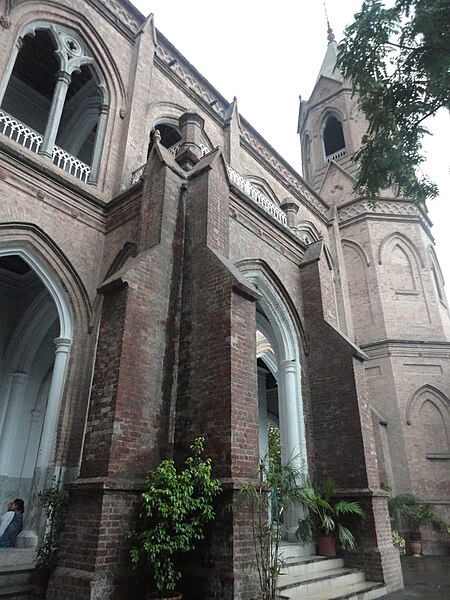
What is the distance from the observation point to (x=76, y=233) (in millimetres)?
9672

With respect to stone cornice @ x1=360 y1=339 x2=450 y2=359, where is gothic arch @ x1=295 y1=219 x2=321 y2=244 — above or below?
above

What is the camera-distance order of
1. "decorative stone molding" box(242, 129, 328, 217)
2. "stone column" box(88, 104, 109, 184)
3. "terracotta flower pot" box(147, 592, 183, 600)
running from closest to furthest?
1. "terracotta flower pot" box(147, 592, 183, 600)
2. "stone column" box(88, 104, 109, 184)
3. "decorative stone molding" box(242, 129, 328, 217)

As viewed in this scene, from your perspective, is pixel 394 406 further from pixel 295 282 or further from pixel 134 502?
pixel 134 502

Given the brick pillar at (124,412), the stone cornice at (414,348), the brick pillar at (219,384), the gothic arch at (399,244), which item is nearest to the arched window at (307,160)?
the gothic arch at (399,244)

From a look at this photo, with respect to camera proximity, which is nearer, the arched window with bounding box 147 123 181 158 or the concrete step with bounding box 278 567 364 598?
the concrete step with bounding box 278 567 364 598

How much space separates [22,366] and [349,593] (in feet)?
31.3

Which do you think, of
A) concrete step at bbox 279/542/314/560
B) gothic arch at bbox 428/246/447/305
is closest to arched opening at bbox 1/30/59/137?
concrete step at bbox 279/542/314/560

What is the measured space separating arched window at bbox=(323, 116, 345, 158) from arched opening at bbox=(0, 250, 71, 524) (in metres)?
18.9

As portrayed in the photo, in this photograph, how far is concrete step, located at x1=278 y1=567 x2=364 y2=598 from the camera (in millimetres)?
6596

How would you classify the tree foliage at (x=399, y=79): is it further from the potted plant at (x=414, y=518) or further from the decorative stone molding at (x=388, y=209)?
the decorative stone molding at (x=388, y=209)

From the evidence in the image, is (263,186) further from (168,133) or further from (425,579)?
(425,579)

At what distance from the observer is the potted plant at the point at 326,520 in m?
8.21

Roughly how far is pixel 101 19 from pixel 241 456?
12.5 metres

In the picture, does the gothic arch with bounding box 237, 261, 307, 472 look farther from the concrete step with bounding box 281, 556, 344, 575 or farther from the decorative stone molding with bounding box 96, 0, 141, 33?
the decorative stone molding with bounding box 96, 0, 141, 33
